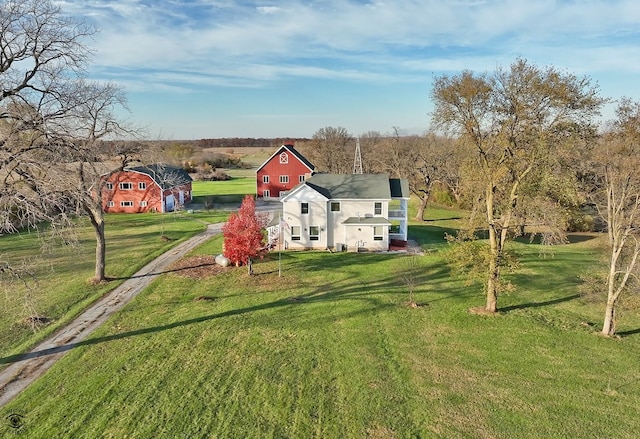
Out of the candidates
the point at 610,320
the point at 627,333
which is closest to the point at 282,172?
the point at 610,320

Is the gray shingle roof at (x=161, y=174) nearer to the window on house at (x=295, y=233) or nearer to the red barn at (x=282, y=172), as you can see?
the red barn at (x=282, y=172)

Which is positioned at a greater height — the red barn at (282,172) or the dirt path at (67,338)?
the red barn at (282,172)

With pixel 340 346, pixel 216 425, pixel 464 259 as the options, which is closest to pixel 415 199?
pixel 464 259

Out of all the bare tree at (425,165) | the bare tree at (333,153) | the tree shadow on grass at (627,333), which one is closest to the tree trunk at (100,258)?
the tree shadow on grass at (627,333)

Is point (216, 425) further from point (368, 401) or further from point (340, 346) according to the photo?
point (340, 346)

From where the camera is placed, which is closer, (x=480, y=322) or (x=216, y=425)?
(x=216, y=425)
